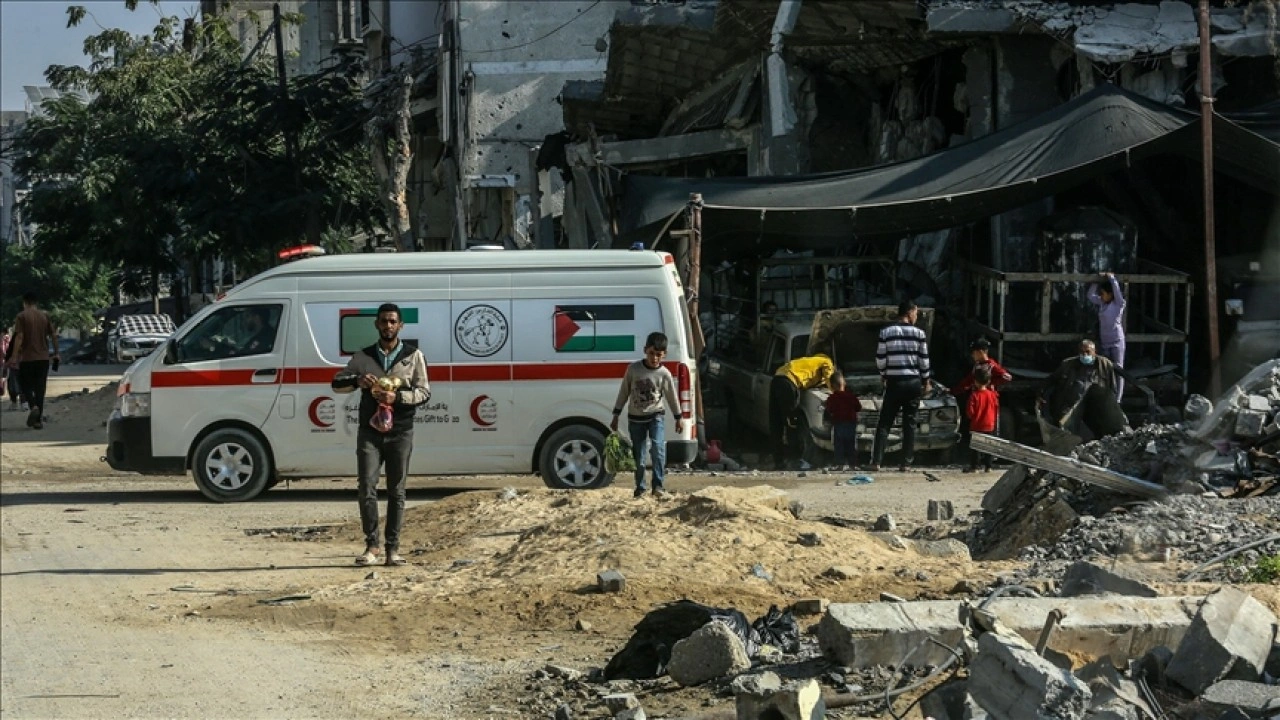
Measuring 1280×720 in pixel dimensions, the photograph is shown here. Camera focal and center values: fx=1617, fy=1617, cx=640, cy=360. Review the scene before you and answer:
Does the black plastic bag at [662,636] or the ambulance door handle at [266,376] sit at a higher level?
the ambulance door handle at [266,376]

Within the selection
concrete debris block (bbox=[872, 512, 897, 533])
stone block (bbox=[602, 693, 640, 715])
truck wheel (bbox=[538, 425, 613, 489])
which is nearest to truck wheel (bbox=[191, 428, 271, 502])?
truck wheel (bbox=[538, 425, 613, 489])

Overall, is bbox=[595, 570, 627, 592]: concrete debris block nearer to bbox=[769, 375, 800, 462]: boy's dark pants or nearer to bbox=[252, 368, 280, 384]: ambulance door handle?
bbox=[252, 368, 280, 384]: ambulance door handle

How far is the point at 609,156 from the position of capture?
2486 centimetres

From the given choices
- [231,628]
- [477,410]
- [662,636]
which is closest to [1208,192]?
[477,410]

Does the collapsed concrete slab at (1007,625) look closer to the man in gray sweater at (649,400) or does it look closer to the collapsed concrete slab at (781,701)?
the collapsed concrete slab at (781,701)

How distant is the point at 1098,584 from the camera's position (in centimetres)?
801

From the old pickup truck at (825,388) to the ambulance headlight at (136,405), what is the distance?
22.4 ft

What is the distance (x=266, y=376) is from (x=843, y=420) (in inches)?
233

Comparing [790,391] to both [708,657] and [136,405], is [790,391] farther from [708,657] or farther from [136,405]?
[708,657]

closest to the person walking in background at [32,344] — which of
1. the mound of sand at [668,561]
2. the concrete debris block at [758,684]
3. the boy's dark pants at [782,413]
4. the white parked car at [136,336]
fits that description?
the boy's dark pants at [782,413]

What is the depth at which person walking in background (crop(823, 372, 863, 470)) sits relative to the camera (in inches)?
658

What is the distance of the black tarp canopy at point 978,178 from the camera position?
17609 millimetres

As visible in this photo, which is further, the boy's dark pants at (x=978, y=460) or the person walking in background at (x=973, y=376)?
the boy's dark pants at (x=978, y=460)

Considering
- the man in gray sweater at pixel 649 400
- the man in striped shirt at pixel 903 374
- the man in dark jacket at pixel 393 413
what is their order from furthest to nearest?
the man in striped shirt at pixel 903 374
the man in gray sweater at pixel 649 400
the man in dark jacket at pixel 393 413
